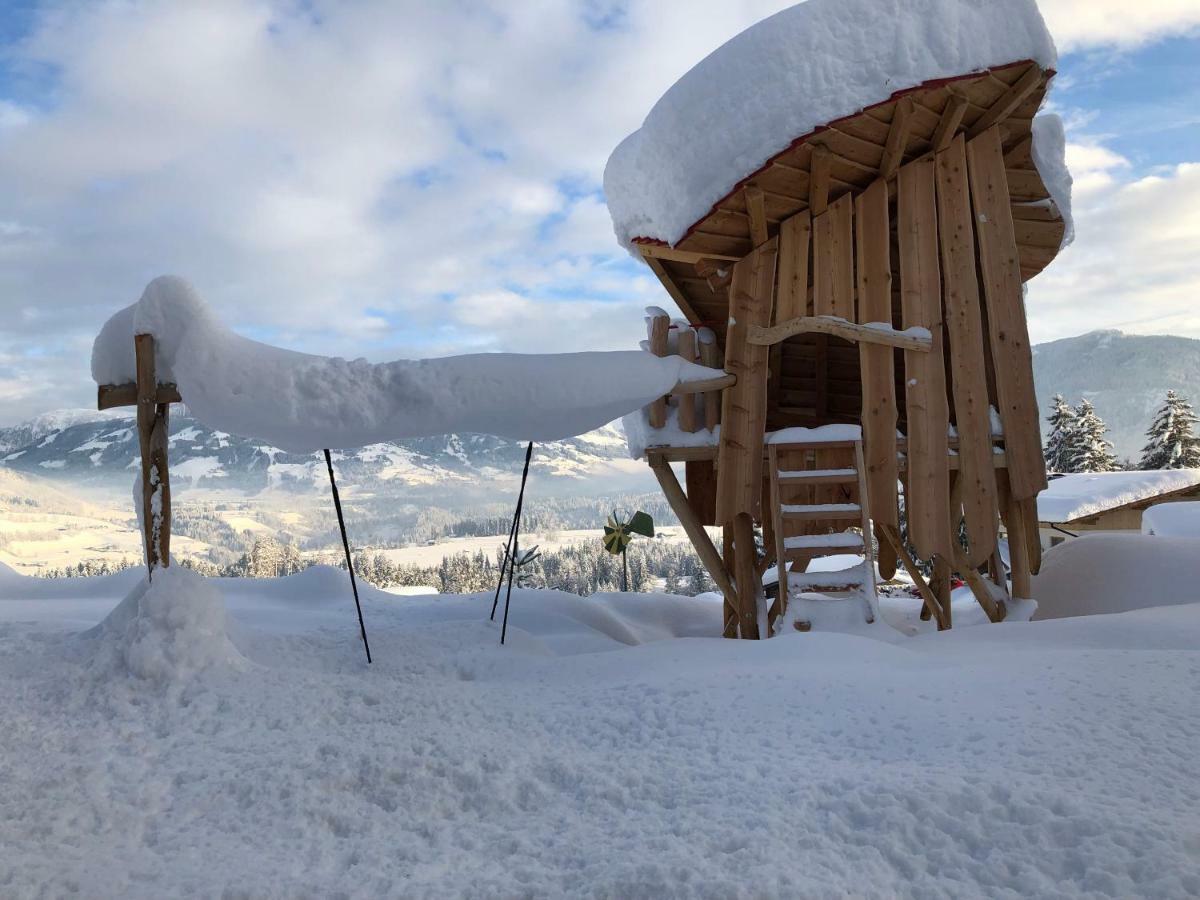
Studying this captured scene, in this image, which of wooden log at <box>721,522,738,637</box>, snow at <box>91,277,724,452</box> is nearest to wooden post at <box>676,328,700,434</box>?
wooden log at <box>721,522,738,637</box>

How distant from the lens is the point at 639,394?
5.35 m

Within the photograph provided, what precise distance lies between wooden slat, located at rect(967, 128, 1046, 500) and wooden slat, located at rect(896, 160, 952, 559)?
0.47m

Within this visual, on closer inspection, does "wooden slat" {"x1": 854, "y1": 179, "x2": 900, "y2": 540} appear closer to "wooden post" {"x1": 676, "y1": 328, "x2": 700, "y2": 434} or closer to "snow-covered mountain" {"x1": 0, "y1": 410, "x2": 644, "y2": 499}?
"wooden post" {"x1": 676, "y1": 328, "x2": 700, "y2": 434}

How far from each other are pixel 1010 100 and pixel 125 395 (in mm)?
6622

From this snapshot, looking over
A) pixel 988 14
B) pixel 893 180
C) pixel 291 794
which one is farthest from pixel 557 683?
pixel 988 14

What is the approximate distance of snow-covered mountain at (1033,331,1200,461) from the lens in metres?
162

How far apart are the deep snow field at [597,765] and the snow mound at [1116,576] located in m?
2.89

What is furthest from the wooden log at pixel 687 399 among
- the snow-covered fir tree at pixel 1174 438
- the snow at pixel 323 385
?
the snow-covered fir tree at pixel 1174 438

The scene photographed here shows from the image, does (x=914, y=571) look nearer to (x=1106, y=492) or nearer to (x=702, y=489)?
(x=702, y=489)

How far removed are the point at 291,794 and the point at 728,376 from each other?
15.1 ft

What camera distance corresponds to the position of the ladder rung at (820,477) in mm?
5805

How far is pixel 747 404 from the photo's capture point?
6.29 m

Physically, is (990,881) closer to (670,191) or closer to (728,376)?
(728,376)

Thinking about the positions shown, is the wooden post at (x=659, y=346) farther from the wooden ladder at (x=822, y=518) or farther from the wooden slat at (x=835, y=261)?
the wooden slat at (x=835, y=261)
